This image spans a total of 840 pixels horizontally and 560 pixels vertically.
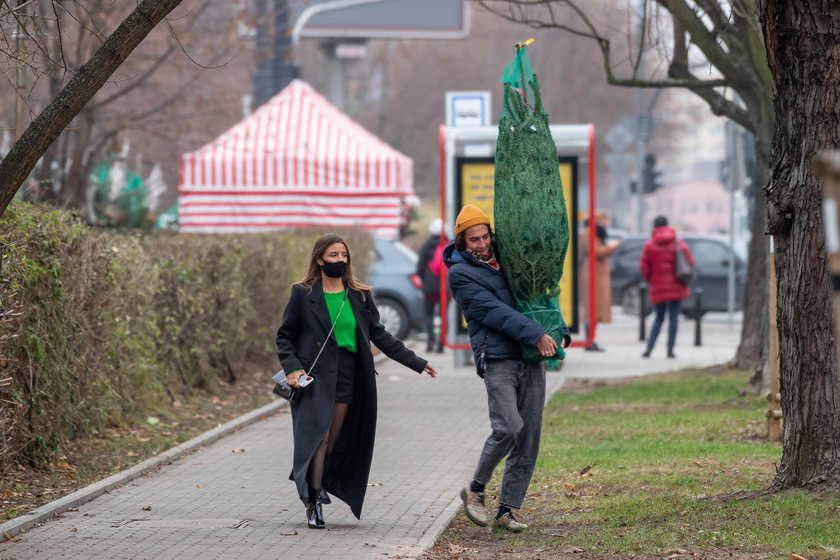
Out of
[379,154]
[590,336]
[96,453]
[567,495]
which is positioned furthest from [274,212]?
[567,495]

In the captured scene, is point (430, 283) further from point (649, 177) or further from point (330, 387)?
point (649, 177)

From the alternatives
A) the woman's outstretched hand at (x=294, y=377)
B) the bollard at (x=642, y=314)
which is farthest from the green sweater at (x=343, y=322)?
the bollard at (x=642, y=314)

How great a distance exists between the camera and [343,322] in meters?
7.63

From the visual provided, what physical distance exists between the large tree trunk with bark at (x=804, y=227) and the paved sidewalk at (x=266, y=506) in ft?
6.30

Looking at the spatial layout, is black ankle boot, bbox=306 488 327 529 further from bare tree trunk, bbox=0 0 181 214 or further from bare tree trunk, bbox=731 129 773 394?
bare tree trunk, bbox=731 129 773 394

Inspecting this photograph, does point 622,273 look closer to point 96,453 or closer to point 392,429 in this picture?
point 392,429

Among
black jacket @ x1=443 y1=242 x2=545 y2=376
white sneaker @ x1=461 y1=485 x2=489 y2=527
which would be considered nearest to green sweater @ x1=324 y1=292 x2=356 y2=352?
black jacket @ x1=443 y1=242 x2=545 y2=376

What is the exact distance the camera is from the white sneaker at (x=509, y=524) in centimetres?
727

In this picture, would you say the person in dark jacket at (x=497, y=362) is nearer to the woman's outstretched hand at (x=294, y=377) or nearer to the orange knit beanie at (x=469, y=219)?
the orange knit beanie at (x=469, y=219)

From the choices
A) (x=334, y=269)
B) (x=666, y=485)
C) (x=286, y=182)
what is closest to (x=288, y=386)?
(x=334, y=269)

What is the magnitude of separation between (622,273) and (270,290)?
54.0ft

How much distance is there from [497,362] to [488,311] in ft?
0.88

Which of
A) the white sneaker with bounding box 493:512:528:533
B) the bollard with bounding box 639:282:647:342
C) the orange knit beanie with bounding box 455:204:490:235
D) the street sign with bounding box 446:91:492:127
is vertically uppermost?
the street sign with bounding box 446:91:492:127

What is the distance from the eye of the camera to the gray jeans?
7.09m
